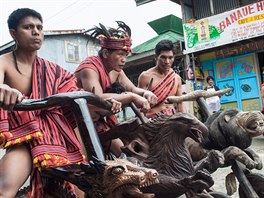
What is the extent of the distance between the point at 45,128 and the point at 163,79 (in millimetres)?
1655

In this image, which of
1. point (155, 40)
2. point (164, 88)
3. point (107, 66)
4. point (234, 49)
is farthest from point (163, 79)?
point (155, 40)

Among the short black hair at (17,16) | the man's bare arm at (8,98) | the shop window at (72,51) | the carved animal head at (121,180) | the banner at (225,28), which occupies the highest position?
the shop window at (72,51)

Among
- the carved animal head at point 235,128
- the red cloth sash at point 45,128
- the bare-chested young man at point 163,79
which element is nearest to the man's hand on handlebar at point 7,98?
the red cloth sash at point 45,128

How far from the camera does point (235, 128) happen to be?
248 cm

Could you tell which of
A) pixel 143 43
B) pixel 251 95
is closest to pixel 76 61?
pixel 143 43

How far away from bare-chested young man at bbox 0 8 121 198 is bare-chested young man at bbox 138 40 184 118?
3.97 ft

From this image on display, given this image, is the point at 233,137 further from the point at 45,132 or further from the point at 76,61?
the point at 76,61

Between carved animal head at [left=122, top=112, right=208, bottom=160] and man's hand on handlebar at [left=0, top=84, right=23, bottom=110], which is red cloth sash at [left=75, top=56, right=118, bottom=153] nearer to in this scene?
carved animal head at [left=122, top=112, right=208, bottom=160]

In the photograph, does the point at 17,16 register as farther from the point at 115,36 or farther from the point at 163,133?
the point at 163,133

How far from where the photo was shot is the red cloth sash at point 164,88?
321 centimetres

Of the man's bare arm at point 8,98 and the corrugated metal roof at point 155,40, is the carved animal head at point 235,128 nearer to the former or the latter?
the man's bare arm at point 8,98

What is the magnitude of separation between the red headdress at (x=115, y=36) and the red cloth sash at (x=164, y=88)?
0.76 metres

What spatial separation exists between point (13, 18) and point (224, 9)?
33.1ft

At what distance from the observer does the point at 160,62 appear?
11.5 ft
